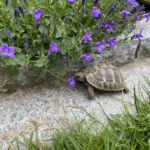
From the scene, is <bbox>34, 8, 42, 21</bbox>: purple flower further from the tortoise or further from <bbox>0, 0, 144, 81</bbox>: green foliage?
the tortoise

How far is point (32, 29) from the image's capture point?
2953mm

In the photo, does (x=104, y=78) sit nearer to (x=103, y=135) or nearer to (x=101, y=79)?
(x=101, y=79)

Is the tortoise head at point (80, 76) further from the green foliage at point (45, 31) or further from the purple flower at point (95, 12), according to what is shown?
the purple flower at point (95, 12)

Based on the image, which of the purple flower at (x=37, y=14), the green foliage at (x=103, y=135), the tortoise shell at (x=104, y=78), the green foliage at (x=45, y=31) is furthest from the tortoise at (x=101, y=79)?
Answer: the purple flower at (x=37, y=14)

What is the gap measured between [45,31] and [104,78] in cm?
108

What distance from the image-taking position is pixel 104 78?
3.22 metres

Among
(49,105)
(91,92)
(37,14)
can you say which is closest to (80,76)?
(91,92)

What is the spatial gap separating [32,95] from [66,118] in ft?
2.23

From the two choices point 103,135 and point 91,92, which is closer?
point 103,135

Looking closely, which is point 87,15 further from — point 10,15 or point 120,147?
point 120,147

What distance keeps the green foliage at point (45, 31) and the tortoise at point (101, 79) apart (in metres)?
0.27

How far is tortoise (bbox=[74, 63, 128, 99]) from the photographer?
316 cm

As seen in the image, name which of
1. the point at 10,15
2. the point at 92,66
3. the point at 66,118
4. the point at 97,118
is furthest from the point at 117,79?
the point at 10,15

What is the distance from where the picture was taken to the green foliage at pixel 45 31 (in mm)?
2797
